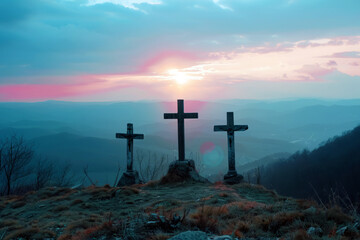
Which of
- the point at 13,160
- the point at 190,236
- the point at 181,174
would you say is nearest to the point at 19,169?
the point at 13,160

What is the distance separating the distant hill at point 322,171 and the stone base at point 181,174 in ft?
109

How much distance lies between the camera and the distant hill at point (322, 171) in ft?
149

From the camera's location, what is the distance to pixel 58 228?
19.6ft

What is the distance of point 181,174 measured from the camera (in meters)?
11.6

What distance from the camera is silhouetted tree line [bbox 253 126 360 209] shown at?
4528cm

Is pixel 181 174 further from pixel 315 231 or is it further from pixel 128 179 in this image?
pixel 315 231

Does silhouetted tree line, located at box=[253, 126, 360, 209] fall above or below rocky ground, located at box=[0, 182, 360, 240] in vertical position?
below

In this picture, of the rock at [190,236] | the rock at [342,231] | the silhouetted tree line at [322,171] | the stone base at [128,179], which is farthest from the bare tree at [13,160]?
the silhouetted tree line at [322,171]

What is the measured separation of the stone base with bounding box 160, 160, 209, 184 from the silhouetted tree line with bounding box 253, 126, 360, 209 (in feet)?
109

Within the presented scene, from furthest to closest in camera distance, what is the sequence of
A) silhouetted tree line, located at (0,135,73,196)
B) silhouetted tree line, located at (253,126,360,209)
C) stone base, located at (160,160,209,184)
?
1. silhouetted tree line, located at (253,126,360,209)
2. silhouetted tree line, located at (0,135,73,196)
3. stone base, located at (160,160,209,184)

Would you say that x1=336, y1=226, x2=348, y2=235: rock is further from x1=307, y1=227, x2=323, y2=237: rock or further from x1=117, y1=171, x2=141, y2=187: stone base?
x1=117, y1=171, x2=141, y2=187: stone base

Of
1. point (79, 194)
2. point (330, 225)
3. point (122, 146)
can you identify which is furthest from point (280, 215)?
point (122, 146)

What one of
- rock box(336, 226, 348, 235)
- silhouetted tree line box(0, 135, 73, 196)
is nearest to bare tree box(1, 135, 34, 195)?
silhouetted tree line box(0, 135, 73, 196)

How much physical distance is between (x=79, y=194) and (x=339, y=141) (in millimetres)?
62921
